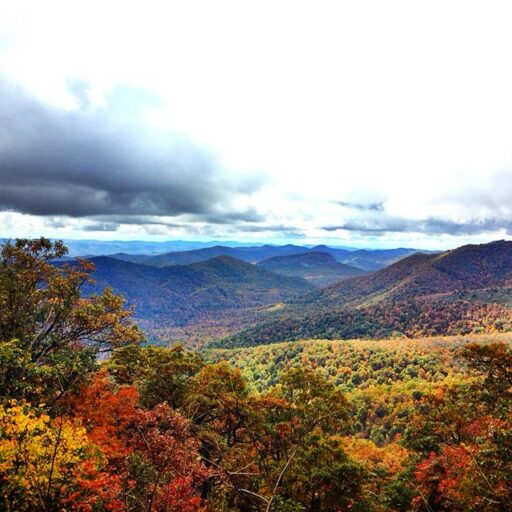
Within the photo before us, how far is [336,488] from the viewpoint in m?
28.0

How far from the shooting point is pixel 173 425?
20328mm

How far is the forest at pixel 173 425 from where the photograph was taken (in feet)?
64.3

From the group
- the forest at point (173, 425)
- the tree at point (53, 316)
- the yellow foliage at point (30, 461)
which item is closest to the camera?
the yellow foliage at point (30, 461)

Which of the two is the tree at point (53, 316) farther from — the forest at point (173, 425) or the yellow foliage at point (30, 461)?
the yellow foliage at point (30, 461)

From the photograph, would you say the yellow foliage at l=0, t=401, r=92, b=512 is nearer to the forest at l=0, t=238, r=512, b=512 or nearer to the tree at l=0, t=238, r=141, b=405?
the forest at l=0, t=238, r=512, b=512

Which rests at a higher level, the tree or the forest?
the tree

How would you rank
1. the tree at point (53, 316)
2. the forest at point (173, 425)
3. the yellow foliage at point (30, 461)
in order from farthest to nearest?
the tree at point (53, 316), the forest at point (173, 425), the yellow foliage at point (30, 461)

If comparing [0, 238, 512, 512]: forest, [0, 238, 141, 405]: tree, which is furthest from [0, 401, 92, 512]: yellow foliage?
[0, 238, 141, 405]: tree

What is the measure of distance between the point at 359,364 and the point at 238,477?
148936mm

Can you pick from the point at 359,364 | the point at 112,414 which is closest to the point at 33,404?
the point at 112,414

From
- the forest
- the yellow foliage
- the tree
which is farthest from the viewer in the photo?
the tree

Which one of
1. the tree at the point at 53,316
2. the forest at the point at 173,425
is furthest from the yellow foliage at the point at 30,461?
the tree at the point at 53,316

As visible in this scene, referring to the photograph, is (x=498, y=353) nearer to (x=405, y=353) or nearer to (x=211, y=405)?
(x=211, y=405)

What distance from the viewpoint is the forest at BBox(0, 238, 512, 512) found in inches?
772
